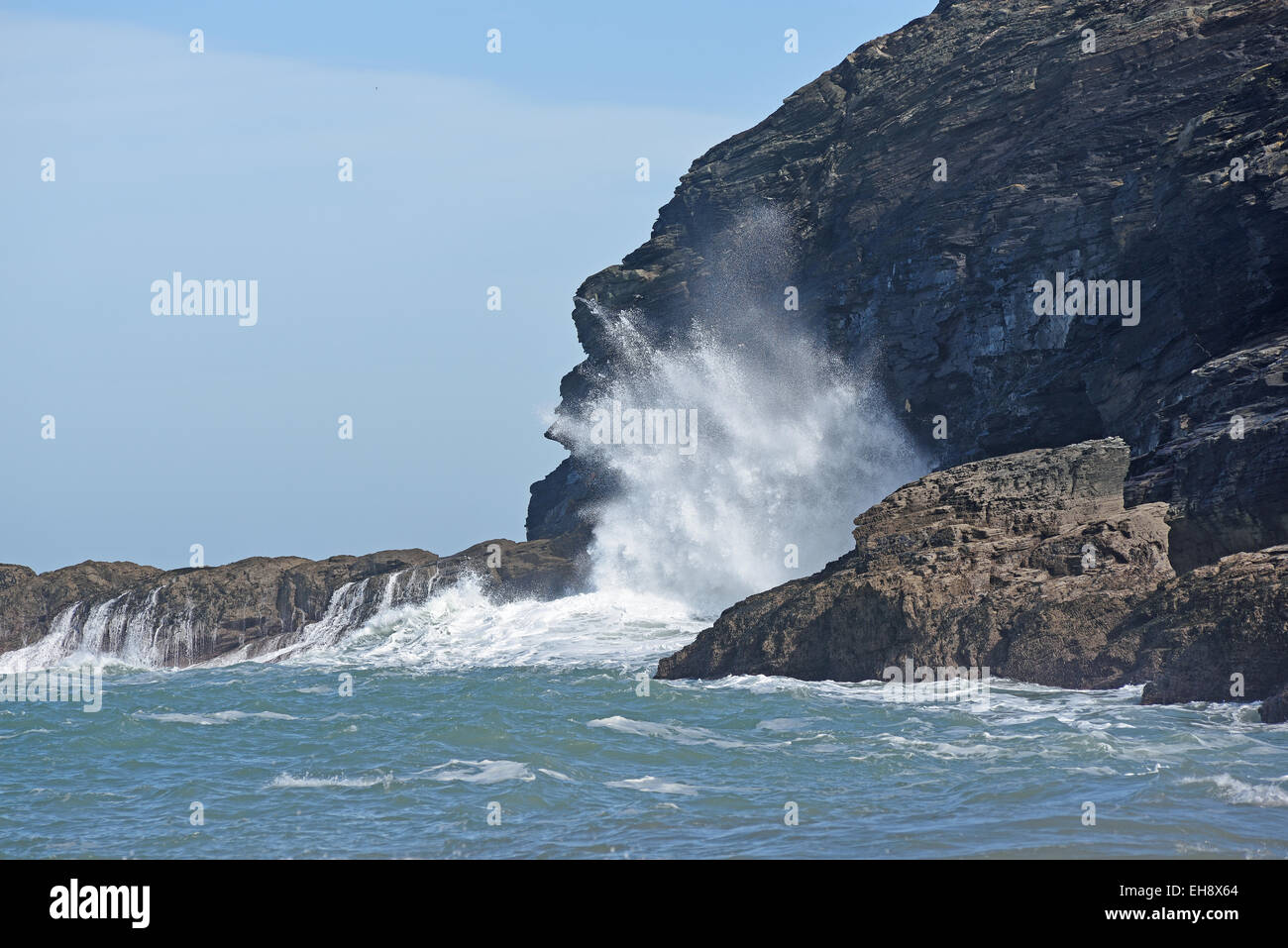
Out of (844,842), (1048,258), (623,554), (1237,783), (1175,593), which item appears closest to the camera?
(844,842)

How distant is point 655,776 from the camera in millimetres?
15219

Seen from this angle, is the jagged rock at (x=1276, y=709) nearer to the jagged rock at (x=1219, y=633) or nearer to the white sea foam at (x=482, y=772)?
the jagged rock at (x=1219, y=633)

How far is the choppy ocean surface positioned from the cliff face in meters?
7.08

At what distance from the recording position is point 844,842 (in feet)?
37.5

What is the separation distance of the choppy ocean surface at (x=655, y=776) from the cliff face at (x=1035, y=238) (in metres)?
7.08

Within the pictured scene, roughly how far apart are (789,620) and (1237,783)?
1237 cm

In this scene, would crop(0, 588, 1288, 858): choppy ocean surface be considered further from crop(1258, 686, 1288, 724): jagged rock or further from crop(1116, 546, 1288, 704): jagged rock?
crop(1116, 546, 1288, 704): jagged rock

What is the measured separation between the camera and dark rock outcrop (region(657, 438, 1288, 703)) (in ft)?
58.9

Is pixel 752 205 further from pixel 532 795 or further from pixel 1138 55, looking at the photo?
pixel 532 795

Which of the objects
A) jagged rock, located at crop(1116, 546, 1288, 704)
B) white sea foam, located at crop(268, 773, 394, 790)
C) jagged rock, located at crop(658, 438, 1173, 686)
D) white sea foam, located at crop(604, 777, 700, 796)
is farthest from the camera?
jagged rock, located at crop(658, 438, 1173, 686)
